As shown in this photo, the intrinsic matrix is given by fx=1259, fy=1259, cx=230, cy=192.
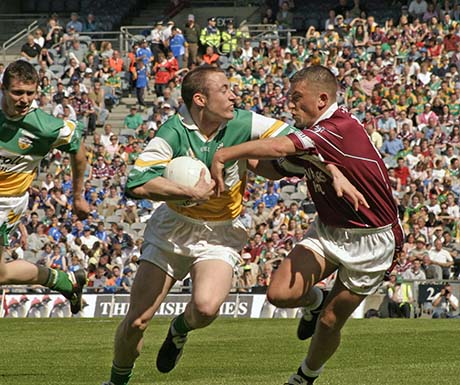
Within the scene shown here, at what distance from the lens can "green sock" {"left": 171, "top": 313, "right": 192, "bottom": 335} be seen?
9.59m

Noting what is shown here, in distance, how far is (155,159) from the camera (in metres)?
9.31

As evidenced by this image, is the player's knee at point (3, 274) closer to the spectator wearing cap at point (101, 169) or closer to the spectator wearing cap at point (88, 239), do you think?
the spectator wearing cap at point (88, 239)

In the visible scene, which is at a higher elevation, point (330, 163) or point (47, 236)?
point (330, 163)

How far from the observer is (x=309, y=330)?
10375 mm

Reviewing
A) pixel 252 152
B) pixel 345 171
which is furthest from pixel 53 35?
pixel 252 152

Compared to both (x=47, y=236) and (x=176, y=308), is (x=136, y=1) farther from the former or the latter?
(x=176, y=308)

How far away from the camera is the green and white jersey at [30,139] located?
11047 mm

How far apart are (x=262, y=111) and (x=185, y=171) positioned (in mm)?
20956

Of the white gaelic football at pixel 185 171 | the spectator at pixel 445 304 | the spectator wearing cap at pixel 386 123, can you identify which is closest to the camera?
the white gaelic football at pixel 185 171

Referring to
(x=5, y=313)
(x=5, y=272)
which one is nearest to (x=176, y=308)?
(x=5, y=313)

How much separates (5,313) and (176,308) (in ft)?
11.1

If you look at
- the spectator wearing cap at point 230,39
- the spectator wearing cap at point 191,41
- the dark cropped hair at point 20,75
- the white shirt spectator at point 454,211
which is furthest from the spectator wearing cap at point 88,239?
the dark cropped hair at point 20,75

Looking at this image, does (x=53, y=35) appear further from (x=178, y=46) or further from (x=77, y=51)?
(x=178, y=46)

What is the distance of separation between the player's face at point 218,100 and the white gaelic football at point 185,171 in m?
0.42
